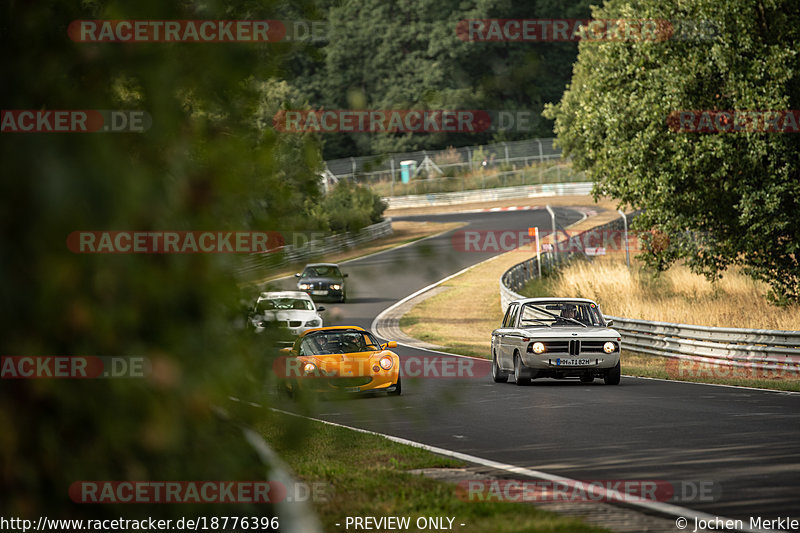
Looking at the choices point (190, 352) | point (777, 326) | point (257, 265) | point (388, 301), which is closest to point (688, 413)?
point (257, 265)

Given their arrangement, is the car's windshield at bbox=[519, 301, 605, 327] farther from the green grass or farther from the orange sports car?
the green grass

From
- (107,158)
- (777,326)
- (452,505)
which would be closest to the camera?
(107,158)

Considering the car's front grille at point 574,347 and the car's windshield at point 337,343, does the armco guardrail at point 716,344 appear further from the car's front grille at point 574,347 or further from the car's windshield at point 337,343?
the car's windshield at point 337,343

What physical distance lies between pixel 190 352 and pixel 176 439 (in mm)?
285

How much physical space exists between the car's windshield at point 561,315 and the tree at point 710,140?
8.18 metres

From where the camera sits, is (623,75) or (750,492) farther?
(623,75)

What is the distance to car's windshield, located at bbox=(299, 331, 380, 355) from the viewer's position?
17938 millimetres

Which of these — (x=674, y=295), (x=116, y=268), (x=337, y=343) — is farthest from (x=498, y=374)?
(x=674, y=295)

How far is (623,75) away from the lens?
95.2 ft

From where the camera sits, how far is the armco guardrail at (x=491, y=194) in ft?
285

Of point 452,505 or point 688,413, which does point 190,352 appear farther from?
point 688,413

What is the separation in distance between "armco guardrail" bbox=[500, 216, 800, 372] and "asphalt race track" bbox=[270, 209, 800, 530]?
343cm

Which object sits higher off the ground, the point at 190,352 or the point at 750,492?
the point at 190,352

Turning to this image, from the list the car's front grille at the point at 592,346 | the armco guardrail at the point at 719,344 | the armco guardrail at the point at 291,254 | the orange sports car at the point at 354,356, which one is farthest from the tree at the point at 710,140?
the armco guardrail at the point at 291,254
